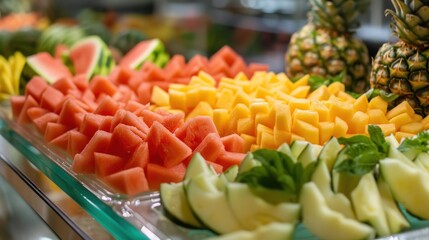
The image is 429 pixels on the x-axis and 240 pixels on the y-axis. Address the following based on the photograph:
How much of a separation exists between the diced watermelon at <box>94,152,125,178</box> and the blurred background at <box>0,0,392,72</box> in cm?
210

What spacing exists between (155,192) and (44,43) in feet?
7.41

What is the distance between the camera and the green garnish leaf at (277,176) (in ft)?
3.88

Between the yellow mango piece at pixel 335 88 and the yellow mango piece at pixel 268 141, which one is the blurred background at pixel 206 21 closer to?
the yellow mango piece at pixel 335 88

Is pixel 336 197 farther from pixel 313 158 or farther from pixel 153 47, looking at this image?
pixel 153 47

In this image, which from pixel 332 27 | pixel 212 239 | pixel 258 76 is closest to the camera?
pixel 212 239

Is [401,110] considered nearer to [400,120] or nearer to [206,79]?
[400,120]

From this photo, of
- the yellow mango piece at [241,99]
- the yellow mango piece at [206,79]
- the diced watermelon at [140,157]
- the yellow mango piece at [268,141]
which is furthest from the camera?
the yellow mango piece at [206,79]

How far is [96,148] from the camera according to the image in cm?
162

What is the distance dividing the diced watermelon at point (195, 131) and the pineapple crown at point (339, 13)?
3.09 feet

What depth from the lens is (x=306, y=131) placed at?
160cm

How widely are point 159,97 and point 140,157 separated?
68cm

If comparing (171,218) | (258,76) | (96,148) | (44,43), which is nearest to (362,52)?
(258,76)

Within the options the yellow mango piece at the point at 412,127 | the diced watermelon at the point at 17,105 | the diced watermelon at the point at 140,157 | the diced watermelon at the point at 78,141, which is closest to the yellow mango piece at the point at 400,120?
the yellow mango piece at the point at 412,127

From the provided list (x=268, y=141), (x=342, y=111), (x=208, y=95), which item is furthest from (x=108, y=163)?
(x=342, y=111)
